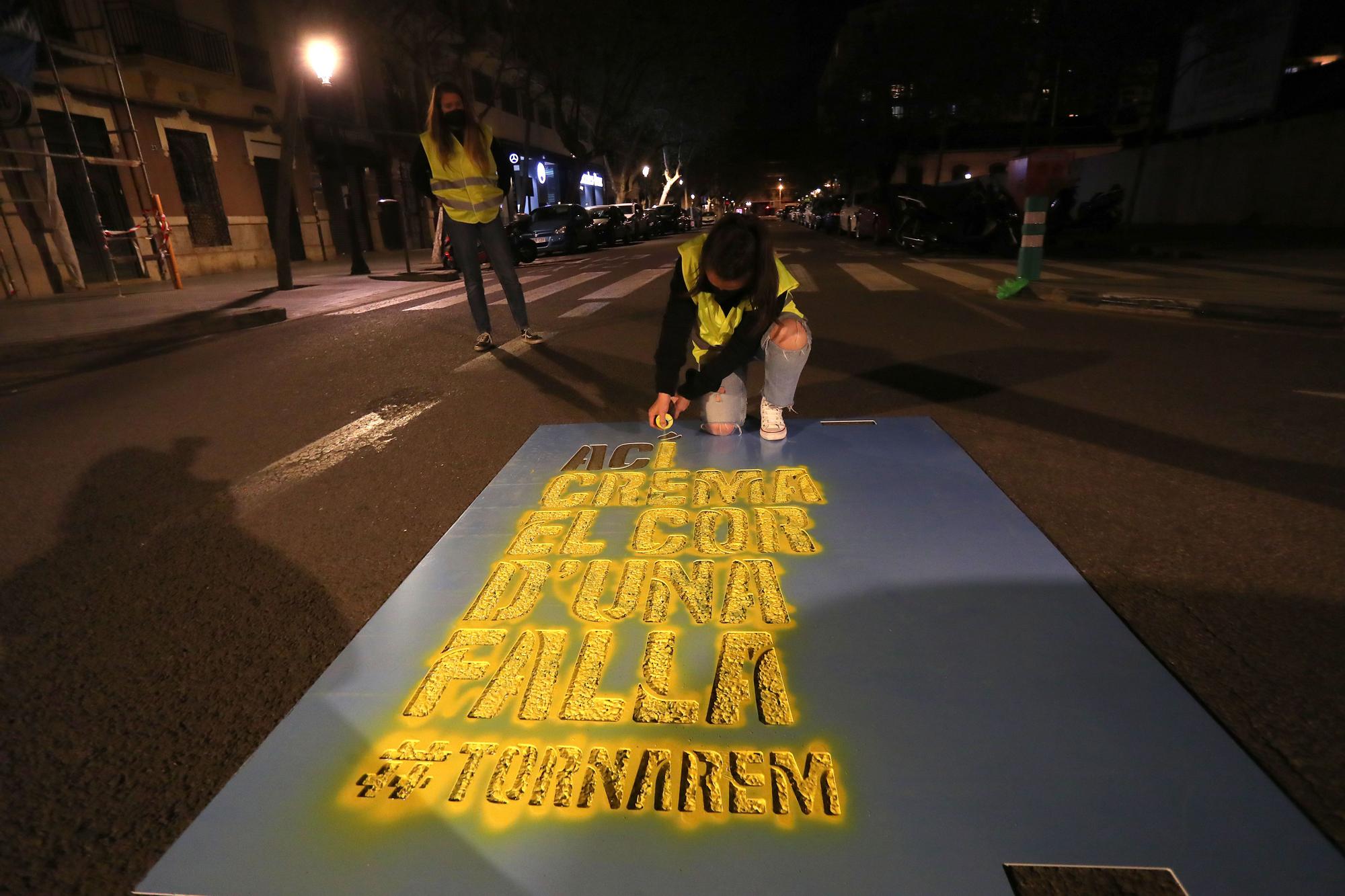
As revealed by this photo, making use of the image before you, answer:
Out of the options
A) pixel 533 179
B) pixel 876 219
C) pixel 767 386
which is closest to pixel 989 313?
pixel 767 386

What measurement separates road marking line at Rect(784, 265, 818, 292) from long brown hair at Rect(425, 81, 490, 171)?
3538mm

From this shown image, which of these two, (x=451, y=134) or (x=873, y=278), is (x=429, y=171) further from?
(x=873, y=278)

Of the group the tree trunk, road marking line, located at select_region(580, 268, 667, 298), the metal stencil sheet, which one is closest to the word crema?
the metal stencil sheet

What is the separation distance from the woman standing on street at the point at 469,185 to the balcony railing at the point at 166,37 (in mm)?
13475

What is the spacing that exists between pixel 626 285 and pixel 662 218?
69.4 feet

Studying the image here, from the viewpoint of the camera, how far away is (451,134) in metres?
5.11

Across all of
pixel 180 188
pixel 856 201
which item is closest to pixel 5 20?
pixel 180 188

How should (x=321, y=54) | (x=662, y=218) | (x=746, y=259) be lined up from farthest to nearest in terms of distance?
(x=662, y=218)
(x=321, y=54)
(x=746, y=259)

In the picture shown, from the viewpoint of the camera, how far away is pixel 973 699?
1.53 m

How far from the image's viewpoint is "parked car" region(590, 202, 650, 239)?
2366 cm

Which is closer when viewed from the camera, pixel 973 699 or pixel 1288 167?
pixel 973 699

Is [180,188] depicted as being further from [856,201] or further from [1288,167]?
[1288,167]

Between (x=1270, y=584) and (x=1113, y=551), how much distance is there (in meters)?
0.37

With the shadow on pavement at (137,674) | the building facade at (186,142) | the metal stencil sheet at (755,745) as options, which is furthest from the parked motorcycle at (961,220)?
the shadow on pavement at (137,674)
